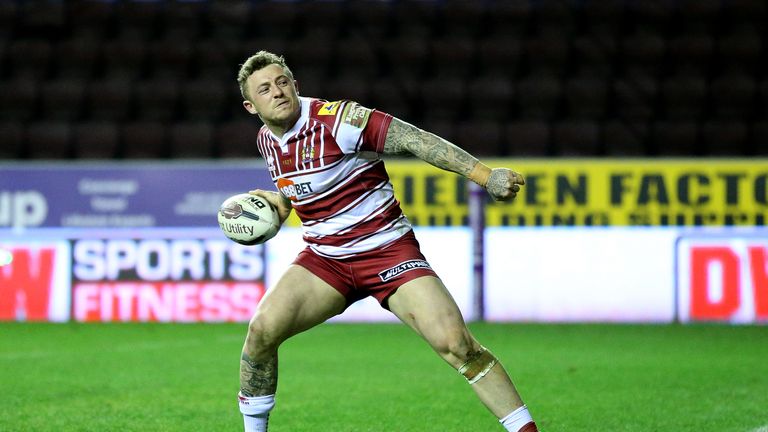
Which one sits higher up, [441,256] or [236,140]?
[236,140]

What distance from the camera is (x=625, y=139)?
39.5ft

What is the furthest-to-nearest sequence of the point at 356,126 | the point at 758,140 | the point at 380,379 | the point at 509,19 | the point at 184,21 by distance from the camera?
the point at 184,21
the point at 509,19
the point at 758,140
the point at 380,379
the point at 356,126

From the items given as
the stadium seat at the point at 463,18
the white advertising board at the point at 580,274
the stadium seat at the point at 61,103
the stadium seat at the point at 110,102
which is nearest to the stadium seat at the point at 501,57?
the stadium seat at the point at 463,18

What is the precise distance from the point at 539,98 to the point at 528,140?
0.62 metres

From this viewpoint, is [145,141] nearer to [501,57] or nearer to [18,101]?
[18,101]

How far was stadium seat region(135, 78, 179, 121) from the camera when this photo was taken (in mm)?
12789

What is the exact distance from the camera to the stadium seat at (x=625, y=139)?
1202 cm

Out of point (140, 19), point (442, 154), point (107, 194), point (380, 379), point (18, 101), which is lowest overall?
point (380, 379)

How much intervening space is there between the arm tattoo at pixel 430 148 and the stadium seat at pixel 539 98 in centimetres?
860

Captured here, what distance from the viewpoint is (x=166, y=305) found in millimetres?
10539

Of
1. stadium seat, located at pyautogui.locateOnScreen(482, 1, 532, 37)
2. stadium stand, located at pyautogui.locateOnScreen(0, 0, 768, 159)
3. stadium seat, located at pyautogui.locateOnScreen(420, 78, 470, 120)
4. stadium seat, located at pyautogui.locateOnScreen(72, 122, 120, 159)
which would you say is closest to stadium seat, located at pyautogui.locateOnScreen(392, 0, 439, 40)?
stadium stand, located at pyautogui.locateOnScreen(0, 0, 768, 159)

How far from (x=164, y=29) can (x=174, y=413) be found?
8.70m

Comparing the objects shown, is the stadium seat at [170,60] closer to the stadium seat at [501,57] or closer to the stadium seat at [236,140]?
the stadium seat at [236,140]

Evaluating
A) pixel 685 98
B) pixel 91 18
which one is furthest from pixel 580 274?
pixel 91 18
